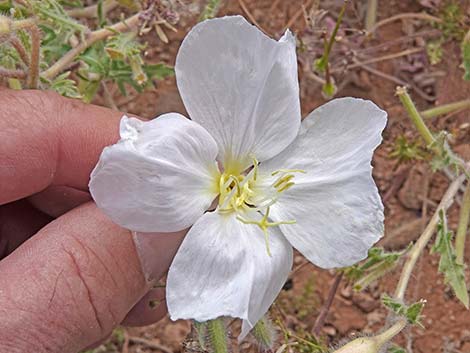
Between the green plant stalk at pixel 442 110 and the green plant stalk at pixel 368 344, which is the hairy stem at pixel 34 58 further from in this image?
the green plant stalk at pixel 442 110

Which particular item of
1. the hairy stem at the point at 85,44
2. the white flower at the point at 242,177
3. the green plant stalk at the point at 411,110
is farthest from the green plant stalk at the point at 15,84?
the green plant stalk at the point at 411,110

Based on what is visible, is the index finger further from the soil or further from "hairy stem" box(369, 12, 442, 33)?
"hairy stem" box(369, 12, 442, 33)

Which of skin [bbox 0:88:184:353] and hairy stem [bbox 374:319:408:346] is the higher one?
skin [bbox 0:88:184:353]

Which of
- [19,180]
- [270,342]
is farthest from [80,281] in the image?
[270,342]

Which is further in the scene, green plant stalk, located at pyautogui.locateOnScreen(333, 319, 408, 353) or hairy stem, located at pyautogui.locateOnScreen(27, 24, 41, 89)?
hairy stem, located at pyautogui.locateOnScreen(27, 24, 41, 89)

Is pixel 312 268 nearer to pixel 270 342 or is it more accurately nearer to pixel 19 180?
pixel 270 342

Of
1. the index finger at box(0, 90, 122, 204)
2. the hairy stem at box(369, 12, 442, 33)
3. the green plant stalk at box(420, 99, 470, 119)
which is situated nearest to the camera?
the index finger at box(0, 90, 122, 204)

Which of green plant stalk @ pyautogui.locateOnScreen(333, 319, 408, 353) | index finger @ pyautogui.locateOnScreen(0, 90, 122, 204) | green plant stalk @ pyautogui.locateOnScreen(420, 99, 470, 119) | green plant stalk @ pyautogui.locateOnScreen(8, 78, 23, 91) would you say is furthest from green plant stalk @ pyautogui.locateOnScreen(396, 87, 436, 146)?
green plant stalk @ pyautogui.locateOnScreen(8, 78, 23, 91)
